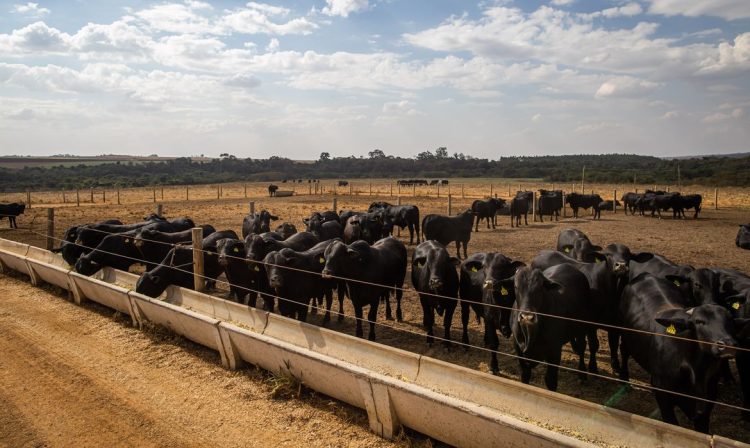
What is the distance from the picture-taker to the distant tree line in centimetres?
7444

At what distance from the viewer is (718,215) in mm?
28219

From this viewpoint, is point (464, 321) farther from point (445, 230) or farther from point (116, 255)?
point (445, 230)

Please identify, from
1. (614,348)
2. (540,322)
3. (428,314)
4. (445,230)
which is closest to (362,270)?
(428,314)

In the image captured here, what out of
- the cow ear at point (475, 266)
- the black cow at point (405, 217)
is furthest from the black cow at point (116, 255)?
the black cow at point (405, 217)

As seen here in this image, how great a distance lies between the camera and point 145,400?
19.5 ft

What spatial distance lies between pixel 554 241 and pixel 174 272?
46.3ft

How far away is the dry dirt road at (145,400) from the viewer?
5145 millimetres

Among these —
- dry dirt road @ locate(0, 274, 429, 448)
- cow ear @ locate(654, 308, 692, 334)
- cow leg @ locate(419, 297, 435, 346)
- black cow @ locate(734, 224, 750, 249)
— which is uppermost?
cow ear @ locate(654, 308, 692, 334)

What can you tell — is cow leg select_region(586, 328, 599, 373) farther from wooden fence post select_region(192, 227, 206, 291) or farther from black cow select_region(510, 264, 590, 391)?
wooden fence post select_region(192, 227, 206, 291)

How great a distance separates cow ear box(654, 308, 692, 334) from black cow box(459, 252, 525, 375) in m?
1.82

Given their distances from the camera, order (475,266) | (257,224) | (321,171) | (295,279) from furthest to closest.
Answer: (321,171), (257,224), (295,279), (475,266)

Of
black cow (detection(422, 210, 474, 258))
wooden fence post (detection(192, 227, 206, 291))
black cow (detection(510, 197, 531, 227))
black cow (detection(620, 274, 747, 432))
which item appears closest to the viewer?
black cow (detection(620, 274, 747, 432))

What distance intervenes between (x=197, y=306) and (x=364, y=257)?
2.93 meters

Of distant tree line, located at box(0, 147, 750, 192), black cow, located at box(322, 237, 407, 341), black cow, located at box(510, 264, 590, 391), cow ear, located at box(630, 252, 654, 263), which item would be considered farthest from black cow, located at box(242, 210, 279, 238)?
distant tree line, located at box(0, 147, 750, 192)
